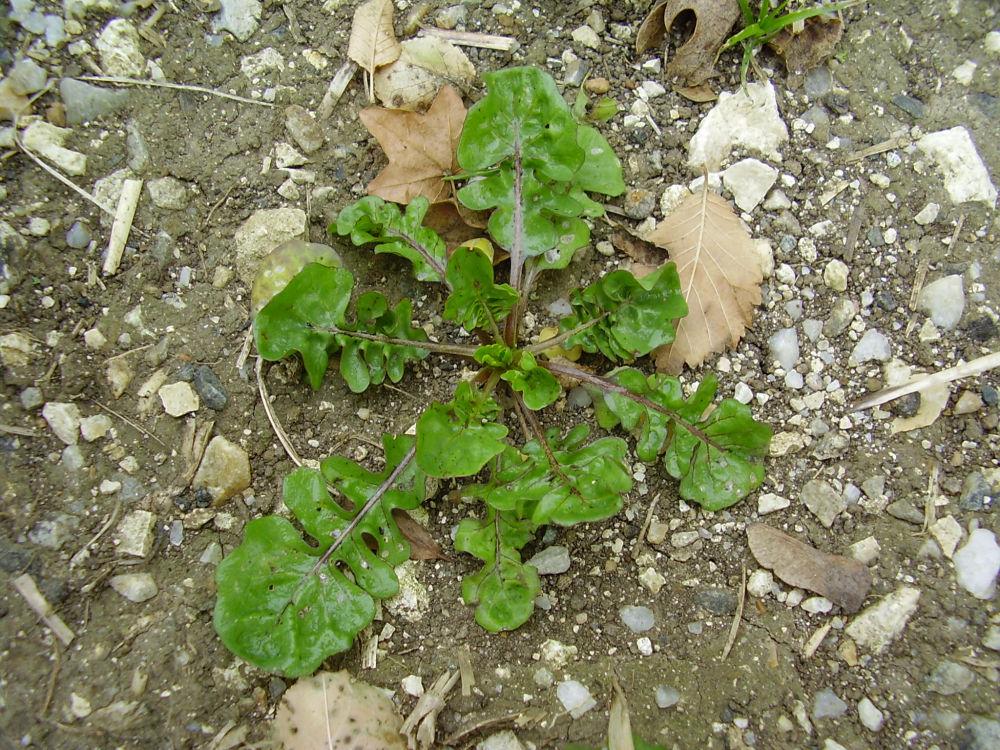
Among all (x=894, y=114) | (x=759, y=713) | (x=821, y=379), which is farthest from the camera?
(x=894, y=114)

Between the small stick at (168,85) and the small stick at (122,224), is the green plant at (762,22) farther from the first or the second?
the small stick at (122,224)

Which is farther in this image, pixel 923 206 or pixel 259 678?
pixel 923 206

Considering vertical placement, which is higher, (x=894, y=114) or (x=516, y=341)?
(x=894, y=114)

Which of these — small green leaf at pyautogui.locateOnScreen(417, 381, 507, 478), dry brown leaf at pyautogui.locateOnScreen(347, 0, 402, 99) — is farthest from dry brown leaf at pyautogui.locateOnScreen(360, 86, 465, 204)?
small green leaf at pyautogui.locateOnScreen(417, 381, 507, 478)

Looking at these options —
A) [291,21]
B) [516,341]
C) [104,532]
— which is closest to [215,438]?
[104,532]

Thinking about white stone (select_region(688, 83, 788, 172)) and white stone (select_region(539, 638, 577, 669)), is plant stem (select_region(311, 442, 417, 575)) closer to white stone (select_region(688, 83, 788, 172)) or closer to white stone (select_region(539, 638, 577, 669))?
white stone (select_region(539, 638, 577, 669))

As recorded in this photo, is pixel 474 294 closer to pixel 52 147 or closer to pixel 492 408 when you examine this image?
pixel 492 408

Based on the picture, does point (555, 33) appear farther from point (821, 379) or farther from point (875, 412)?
point (875, 412)
